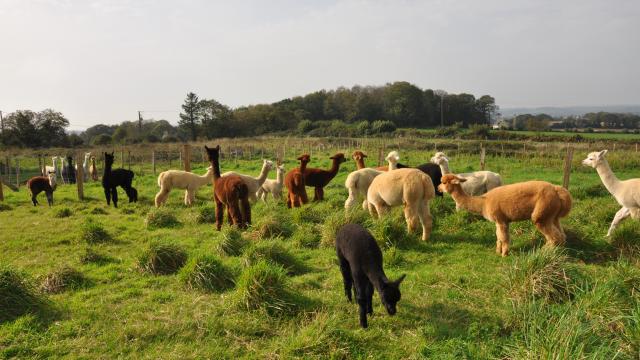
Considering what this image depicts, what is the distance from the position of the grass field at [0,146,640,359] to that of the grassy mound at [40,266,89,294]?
0.02 metres

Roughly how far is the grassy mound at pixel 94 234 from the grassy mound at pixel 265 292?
4.76 metres

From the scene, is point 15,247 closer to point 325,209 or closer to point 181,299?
point 181,299

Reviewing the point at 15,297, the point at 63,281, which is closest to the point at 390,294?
Result: the point at 15,297

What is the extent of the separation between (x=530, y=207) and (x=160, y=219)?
25.6 ft

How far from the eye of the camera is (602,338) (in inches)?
139

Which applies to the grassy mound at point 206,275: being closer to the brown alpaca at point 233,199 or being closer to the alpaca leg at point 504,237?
the brown alpaca at point 233,199

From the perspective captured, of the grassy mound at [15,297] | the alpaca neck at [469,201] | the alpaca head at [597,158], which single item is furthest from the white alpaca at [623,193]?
the grassy mound at [15,297]

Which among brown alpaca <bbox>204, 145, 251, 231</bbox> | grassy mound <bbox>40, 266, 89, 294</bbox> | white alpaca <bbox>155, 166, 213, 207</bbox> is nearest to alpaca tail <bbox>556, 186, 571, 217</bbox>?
brown alpaca <bbox>204, 145, 251, 231</bbox>

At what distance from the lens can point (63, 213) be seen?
11.0 meters

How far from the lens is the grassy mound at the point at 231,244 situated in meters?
7.07

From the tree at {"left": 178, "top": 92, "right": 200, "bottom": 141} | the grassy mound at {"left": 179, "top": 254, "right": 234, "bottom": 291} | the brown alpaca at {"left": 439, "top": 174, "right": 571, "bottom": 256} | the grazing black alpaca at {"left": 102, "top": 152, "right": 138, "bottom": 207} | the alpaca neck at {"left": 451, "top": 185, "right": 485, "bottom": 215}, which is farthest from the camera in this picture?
the tree at {"left": 178, "top": 92, "right": 200, "bottom": 141}

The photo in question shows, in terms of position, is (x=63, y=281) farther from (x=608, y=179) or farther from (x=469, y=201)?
(x=608, y=179)

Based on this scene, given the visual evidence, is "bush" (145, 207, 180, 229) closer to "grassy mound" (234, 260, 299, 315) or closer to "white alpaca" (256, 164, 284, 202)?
"white alpaca" (256, 164, 284, 202)

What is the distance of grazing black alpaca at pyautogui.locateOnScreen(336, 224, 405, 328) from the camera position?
3.98 metres
